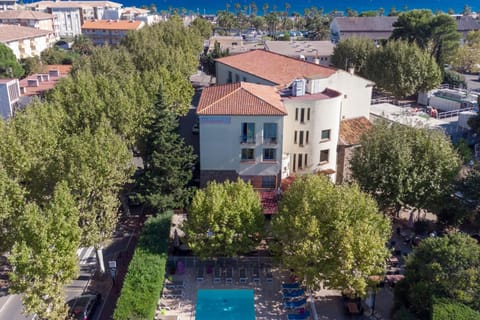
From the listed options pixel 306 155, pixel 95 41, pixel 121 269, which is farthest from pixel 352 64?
pixel 95 41

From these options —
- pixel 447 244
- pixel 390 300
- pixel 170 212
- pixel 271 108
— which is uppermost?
pixel 271 108

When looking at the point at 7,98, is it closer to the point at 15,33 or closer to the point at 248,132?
the point at 248,132

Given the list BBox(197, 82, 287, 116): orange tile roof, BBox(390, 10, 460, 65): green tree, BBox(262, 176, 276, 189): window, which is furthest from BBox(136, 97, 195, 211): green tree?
BBox(390, 10, 460, 65): green tree

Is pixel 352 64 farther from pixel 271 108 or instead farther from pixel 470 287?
pixel 470 287

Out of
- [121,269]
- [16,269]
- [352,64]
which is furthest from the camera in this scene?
[352,64]

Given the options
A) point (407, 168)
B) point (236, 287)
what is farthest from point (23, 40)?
point (407, 168)

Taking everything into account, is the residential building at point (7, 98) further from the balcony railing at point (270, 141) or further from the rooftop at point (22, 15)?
the rooftop at point (22, 15)
